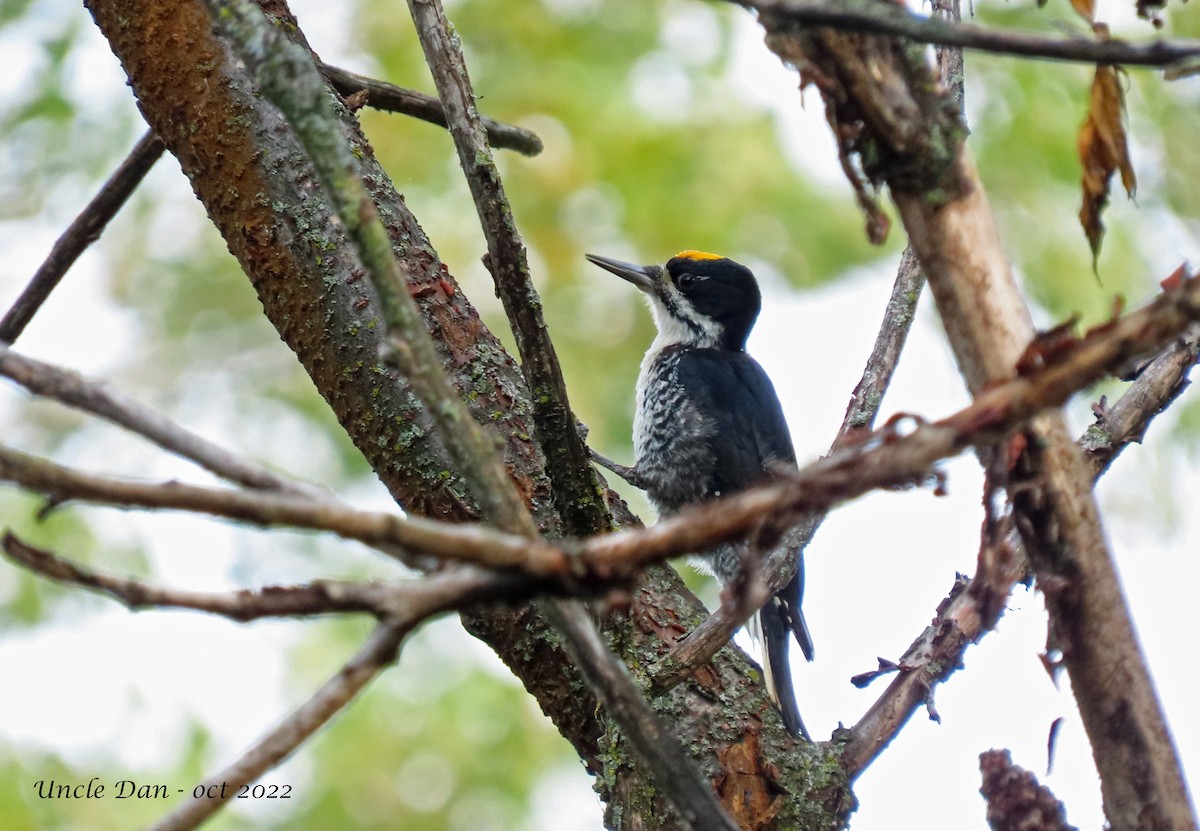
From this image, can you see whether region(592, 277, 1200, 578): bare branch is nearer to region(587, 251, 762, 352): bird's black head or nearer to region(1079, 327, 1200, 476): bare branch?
region(1079, 327, 1200, 476): bare branch

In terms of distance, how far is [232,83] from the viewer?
104 inches

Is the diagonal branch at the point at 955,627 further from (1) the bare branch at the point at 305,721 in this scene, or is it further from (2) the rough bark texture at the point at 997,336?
(1) the bare branch at the point at 305,721

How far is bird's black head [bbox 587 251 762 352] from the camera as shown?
5.37 meters

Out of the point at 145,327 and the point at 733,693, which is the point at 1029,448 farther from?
the point at 145,327

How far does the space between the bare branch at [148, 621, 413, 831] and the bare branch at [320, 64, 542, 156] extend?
2.16m

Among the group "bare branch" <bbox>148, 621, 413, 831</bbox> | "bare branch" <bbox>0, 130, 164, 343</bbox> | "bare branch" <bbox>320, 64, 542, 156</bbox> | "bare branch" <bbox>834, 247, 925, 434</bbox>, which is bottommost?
Answer: "bare branch" <bbox>148, 621, 413, 831</bbox>

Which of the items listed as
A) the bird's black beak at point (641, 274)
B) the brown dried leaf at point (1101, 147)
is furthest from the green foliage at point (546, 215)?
the brown dried leaf at point (1101, 147)

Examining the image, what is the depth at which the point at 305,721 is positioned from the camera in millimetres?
1142

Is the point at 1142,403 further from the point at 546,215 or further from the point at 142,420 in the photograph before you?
the point at 546,215

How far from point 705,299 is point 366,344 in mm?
3027

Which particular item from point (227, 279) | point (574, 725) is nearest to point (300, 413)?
point (227, 279)

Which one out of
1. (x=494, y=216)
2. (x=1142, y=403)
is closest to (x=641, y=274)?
(x=1142, y=403)

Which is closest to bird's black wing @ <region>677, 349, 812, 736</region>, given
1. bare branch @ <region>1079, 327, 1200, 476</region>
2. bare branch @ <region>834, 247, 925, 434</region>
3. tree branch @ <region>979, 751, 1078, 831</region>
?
bare branch @ <region>834, 247, 925, 434</region>

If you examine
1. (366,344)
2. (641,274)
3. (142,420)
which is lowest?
(142,420)
